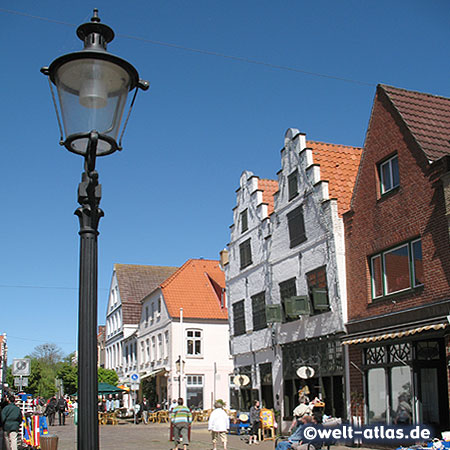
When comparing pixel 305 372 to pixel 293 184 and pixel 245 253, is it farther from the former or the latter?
pixel 245 253

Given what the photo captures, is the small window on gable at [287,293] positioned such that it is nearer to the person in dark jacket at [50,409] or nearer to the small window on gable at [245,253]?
the small window on gable at [245,253]

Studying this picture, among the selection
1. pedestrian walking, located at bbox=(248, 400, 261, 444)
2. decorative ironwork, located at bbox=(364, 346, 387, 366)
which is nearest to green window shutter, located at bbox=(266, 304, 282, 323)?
pedestrian walking, located at bbox=(248, 400, 261, 444)

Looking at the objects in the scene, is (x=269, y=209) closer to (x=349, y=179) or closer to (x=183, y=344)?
(x=349, y=179)

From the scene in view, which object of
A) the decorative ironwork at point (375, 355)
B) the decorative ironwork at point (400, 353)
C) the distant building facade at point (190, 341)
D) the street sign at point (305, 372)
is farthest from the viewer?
the distant building facade at point (190, 341)

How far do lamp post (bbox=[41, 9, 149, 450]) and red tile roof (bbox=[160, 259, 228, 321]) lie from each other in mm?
38239

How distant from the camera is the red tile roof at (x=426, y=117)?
1759 cm

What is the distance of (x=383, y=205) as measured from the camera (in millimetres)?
18797

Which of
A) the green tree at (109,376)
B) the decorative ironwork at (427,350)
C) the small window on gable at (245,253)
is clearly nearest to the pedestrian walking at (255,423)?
the small window on gable at (245,253)

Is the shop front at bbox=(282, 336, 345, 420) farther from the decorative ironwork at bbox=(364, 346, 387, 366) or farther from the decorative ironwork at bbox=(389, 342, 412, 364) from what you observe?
the decorative ironwork at bbox=(389, 342, 412, 364)

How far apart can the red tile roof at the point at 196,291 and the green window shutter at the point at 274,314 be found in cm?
1839

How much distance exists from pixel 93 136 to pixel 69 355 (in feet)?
348

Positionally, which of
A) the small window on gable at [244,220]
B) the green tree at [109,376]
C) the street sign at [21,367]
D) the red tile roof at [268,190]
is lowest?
the green tree at [109,376]

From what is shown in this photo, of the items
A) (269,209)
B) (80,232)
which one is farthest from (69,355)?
(80,232)

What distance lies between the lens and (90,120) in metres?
4.69
